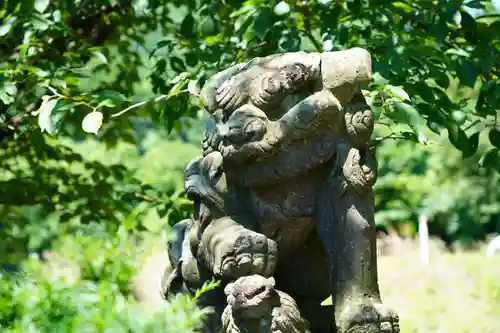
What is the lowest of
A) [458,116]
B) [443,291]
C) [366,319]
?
[443,291]

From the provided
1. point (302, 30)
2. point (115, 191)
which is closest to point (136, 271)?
point (302, 30)

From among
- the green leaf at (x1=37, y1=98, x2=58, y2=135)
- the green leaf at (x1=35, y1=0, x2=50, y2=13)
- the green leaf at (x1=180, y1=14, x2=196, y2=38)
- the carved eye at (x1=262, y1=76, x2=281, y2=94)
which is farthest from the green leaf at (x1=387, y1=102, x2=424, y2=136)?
the green leaf at (x1=35, y1=0, x2=50, y2=13)

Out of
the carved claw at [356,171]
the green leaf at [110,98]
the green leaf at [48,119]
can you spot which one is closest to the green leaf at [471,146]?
the carved claw at [356,171]

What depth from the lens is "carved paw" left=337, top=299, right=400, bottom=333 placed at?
7.62 feet

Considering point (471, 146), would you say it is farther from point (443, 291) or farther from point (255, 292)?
point (443, 291)

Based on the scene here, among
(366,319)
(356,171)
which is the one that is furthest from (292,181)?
(366,319)

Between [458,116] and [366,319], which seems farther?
[458,116]

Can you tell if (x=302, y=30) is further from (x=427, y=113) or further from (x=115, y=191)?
(x=115, y=191)

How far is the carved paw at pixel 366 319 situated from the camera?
2322mm

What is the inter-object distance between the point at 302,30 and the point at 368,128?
144 centimetres

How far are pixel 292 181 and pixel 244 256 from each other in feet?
0.91

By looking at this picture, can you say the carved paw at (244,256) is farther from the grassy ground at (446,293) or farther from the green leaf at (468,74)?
the grassy ground at (446,293)

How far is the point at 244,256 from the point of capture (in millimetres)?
2342

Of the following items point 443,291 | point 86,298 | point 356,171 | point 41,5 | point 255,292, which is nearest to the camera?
point 86,298
